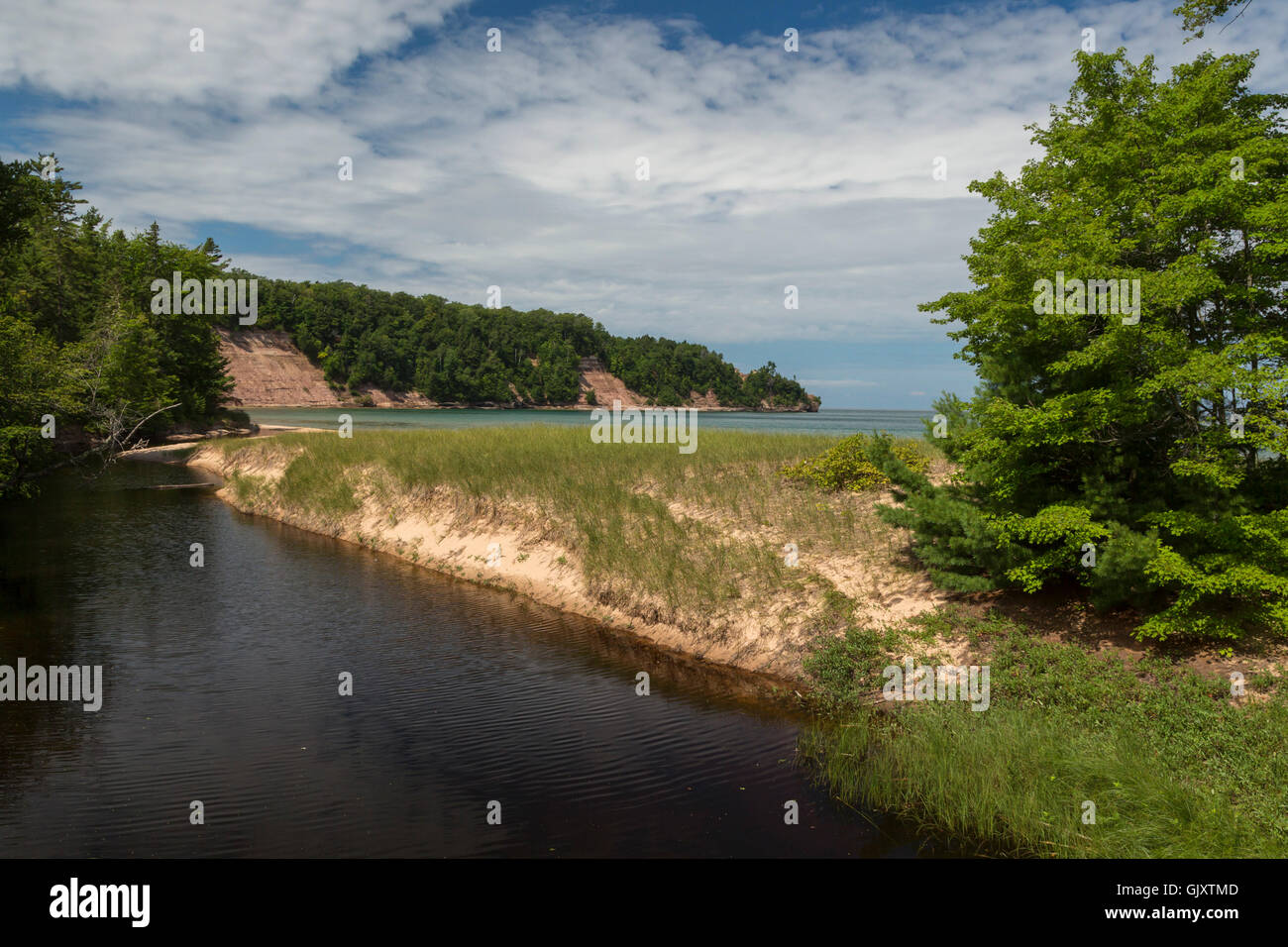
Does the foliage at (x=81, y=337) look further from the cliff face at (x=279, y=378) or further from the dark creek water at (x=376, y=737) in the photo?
the cliff face at (x=279, y=378)

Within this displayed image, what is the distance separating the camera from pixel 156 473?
41.3 metres

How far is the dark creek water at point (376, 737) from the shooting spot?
7.68 metres

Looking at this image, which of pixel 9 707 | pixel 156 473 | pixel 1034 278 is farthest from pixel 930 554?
pixel 156 473

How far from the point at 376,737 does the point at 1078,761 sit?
8.84 metres

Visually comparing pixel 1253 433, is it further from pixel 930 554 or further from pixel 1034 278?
pixel 930 554

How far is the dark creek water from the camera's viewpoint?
7.68 m

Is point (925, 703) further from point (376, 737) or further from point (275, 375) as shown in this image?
point (275, 375)

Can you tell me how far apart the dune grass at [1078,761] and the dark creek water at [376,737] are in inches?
30.3

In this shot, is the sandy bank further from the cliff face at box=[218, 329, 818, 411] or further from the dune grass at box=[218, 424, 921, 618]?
the cliff face at box=[218, 329, 818, 411]

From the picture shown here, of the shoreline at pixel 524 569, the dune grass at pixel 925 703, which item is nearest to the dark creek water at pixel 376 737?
the shoreline at pixel 524 569

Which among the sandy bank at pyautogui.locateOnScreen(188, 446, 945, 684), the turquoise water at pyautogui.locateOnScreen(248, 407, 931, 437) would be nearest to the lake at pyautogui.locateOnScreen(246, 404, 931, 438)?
the turquoise water at pyautogui.locateOnScreen(248, 407, 931, 437)

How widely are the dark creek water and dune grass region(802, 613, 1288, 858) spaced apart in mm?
770

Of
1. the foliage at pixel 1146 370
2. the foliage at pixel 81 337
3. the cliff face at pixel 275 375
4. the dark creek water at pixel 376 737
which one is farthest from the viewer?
the cliff face at pixel 275 375

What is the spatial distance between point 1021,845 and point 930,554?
589 centimetres
